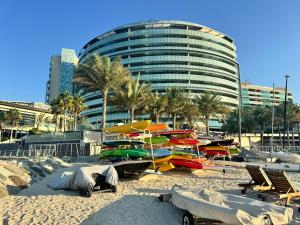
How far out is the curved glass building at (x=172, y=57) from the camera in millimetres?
102438

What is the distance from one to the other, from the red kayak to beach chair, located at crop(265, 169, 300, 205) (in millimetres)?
7056

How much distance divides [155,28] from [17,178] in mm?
100634

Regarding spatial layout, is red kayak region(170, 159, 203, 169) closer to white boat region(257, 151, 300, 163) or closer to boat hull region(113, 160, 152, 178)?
boat hull region(113, 160, 152, 178)

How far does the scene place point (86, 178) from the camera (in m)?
11.8

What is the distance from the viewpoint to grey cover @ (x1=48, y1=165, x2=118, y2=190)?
11.9 m

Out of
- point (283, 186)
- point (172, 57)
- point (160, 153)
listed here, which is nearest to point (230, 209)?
point (283, 186)

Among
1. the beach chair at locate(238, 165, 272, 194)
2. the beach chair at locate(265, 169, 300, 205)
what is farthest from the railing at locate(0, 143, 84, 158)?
the beach chair at locate(265, 169, 300, 205)

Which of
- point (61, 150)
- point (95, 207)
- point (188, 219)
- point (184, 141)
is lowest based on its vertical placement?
point (95, 207)

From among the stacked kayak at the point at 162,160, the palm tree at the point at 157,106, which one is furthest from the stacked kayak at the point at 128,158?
the palm tree at the point at 157,106

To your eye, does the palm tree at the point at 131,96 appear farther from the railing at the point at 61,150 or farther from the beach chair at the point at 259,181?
the beach chair at the point at 259,181

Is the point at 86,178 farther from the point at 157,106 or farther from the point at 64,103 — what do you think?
the point at 64,103

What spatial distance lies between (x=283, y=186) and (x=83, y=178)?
23.8ft

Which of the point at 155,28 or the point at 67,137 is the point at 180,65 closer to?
the point at 155,28

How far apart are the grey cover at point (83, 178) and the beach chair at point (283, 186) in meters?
6.03
